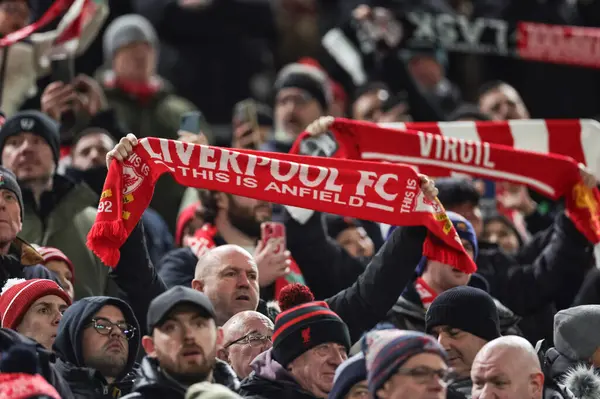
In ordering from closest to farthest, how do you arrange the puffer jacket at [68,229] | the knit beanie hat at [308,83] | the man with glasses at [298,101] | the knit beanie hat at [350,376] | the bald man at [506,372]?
the knit beanie hat at [350,376] < the bald man at [506,372] < the puffer jacket at [68,229] < the man with glasses at [298,101] < the knit beanie hat at [308,83]

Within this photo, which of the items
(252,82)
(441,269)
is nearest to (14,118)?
(441,269)

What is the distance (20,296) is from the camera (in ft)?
29.0

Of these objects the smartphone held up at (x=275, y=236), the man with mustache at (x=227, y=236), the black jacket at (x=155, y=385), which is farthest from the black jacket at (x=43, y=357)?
the smartphone held up at (x=275, y=236)

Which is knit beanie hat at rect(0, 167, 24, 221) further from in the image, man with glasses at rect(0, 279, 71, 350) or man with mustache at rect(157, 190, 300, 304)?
man with mustache at rect(157, 190, 300, 304)

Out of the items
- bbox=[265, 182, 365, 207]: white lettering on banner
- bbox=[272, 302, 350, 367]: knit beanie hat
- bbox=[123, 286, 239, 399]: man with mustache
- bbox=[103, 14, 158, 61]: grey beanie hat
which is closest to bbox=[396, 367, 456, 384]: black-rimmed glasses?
bbox=[123, 286, 239, 399]: man with mustache

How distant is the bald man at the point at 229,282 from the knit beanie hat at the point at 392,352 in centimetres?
187

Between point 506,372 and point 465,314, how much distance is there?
859 millimetres

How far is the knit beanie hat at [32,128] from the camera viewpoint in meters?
10.9

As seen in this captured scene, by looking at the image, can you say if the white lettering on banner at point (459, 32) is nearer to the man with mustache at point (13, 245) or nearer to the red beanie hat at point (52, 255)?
the red beanie hat at point (52, 255)

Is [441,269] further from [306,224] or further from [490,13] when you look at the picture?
[490,13]

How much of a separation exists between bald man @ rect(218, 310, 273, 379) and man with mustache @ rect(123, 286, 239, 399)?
52.2 inches

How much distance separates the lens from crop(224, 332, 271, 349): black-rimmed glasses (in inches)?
359

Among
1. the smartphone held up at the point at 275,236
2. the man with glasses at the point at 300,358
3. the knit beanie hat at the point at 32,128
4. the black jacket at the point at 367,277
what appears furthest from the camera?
the knit beanie hat at the point at 32,128

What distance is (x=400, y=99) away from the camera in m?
14.1
